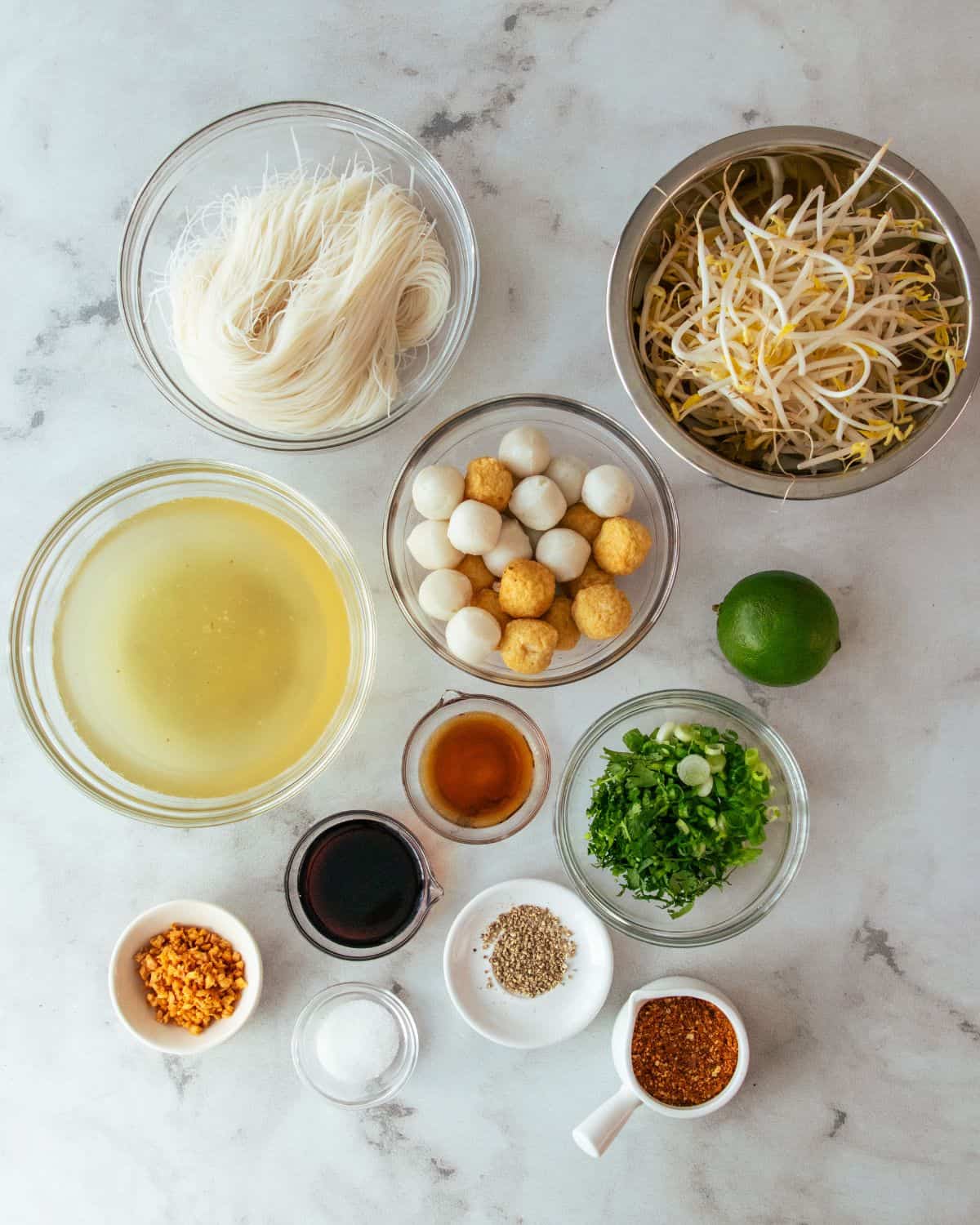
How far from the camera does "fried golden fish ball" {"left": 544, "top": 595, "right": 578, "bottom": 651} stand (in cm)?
146

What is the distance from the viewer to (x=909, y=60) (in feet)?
5.04

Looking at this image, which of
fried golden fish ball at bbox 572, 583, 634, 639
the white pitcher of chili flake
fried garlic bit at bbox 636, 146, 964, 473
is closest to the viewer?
fried garlic bit at bbox 636, 146, 964, 473

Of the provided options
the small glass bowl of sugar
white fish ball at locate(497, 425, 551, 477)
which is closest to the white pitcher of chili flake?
the small glass bowl of sugar

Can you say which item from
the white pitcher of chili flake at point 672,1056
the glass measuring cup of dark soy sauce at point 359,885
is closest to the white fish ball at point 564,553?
the glass measuring cup of dark soy sauce at point 359,885

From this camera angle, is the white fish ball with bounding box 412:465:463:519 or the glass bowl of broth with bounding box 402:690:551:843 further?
the glass bowl of broth with bounding box 402:690:551:843

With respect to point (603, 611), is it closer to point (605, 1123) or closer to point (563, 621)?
point (563, 621)

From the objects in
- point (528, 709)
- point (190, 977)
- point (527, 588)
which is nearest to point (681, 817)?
point (528, 709)

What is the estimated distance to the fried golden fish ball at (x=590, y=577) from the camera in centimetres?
146

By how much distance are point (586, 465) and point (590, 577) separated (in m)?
0.21

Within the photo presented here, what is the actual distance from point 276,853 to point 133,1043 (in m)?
0.46

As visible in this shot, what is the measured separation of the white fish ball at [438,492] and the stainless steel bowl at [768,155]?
313 mm

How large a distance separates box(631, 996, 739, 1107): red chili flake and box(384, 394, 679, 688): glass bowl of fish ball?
0.63 m

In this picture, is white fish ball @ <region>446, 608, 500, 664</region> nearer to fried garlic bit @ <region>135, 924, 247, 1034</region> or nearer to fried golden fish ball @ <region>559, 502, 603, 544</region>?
fried golden fish ball @ <region>559, 502, 603, 544</region>

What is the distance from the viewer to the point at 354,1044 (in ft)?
5.17
